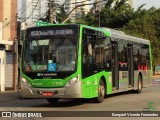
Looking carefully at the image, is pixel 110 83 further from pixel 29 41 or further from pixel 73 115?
pixel 73 115

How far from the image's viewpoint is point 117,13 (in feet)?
227

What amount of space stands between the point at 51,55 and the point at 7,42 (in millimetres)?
12355

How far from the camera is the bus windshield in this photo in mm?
16344

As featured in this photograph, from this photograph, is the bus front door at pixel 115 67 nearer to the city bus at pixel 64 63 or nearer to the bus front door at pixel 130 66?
the city bus at pixel 64 63

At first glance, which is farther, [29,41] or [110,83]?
[110,83]

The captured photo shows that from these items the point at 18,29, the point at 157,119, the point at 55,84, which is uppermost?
the point at 18,29

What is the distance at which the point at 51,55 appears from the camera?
16.5 m

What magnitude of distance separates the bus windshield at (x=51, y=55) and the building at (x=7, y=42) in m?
11.1

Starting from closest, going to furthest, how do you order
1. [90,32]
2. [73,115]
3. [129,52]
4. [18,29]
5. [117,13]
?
[73,115], [90,32], [129,52], [18,29], [117,13]

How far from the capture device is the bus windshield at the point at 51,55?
1634 cm

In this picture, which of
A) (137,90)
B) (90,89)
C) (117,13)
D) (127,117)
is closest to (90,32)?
(90,89)

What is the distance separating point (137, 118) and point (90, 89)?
14.1 ft

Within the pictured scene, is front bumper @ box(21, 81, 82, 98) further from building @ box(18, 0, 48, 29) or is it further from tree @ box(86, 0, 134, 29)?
tree @ box(86, 0, 134, 29)

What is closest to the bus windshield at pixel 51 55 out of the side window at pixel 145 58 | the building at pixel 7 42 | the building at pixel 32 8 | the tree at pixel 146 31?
the side window at pixel 145 58
